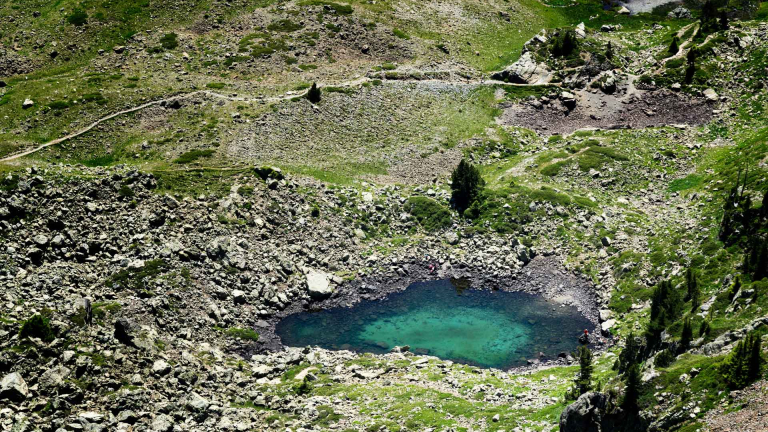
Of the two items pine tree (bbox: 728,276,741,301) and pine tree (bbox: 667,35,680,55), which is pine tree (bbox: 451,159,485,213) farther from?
pine tree (bbox: 667,35,680,55)

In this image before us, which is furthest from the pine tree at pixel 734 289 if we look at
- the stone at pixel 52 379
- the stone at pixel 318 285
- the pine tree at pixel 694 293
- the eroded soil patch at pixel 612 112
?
the stone at pixel 52 379

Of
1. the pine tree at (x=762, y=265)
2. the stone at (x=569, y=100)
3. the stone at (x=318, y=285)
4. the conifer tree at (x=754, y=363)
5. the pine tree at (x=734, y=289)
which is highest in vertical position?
the conifer tree at (x=754, y=363)

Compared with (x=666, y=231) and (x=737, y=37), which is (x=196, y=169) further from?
(x=737, y=37)

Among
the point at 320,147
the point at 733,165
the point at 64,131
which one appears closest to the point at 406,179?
the point at 320,147

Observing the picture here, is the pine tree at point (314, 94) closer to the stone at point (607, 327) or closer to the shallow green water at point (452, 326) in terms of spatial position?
the shallow green water at point (452, 326)

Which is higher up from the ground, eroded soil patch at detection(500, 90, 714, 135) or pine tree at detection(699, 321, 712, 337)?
pine tree at detection(699, 321, 712, 337)

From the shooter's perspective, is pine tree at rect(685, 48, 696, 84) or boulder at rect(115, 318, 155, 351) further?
pine tree at rect(685, 48, 696, 84)

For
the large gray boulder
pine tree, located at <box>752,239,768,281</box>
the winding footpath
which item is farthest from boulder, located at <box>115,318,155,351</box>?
the large gray boulder
